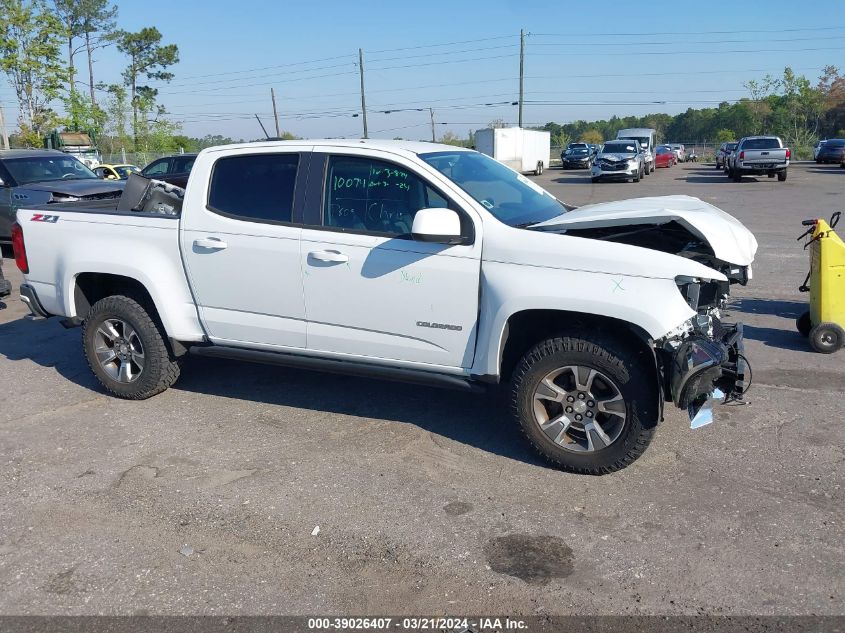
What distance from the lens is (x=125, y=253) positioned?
18.0 ft

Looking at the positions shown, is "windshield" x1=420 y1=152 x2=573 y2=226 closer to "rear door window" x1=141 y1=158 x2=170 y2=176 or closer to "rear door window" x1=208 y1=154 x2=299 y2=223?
"rear door window" x1=208 y1=154 x2=299 y2=223

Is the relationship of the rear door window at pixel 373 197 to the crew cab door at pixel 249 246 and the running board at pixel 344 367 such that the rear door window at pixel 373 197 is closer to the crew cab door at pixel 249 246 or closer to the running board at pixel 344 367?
the crew cab door at pixel 249 246

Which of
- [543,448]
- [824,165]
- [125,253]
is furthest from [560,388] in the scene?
[824,165]

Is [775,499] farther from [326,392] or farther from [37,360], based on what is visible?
[37,360]

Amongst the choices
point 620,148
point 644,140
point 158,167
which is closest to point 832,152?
point 644,140

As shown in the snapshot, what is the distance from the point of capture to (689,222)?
4.33m

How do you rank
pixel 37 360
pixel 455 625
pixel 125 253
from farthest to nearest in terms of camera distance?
pixel 37 360, pixel 125 253, pixel 455 625

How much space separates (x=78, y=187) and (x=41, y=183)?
1319 millimetres

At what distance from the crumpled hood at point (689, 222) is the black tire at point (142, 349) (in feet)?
9.91

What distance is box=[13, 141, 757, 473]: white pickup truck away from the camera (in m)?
4.18

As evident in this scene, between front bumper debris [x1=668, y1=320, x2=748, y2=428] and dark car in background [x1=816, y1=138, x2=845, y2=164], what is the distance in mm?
42815

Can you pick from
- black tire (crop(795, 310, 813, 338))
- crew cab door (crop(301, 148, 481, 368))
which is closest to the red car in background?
black tire (crop(795, 310, 813, 338))

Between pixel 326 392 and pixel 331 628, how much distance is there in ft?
9.26

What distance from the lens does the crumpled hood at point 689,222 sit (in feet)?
14.2
